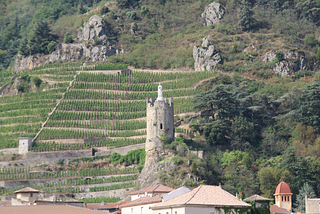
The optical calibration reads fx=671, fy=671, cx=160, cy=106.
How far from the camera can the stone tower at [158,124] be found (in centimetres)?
7600

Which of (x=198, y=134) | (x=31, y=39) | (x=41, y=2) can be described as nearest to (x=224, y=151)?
(x=198, y=134)

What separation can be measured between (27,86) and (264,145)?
38.6 meters

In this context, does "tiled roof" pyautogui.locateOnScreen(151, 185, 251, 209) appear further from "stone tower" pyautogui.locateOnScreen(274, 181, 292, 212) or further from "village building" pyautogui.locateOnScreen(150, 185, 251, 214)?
"stone tower" pyautogui.locateOnScreen(274, 181, 292, 212)

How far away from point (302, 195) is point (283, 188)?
133 inches

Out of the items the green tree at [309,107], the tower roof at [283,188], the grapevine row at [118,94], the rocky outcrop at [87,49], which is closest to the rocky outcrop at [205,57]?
the grapevine row at [118,94]

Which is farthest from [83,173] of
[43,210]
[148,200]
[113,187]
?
[43,210]

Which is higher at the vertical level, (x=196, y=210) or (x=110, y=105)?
(x=110, y=105)

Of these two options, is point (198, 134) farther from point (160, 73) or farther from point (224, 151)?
point (160, 73)

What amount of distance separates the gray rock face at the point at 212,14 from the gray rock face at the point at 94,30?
60.8ft

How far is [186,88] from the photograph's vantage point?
314 feet

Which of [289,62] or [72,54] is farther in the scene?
[72,54]

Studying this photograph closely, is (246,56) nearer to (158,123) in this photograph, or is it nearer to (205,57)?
(205,57)

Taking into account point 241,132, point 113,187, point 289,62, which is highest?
point 289,62

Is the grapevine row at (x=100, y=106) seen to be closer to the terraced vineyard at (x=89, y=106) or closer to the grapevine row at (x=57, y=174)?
the terraced vineyard at (x=89, y=106)
